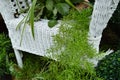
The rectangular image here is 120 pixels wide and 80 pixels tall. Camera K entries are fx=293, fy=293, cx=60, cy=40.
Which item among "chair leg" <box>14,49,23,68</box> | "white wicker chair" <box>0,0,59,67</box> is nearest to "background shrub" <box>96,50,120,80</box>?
"white wicker chair" <box>0,0,59,67</box>

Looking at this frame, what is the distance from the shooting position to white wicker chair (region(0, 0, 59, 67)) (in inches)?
71.2

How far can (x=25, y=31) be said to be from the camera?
1.90 meters

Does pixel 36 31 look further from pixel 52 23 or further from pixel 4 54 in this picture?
pixel 4 54

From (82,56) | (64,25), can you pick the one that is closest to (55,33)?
(64,25)

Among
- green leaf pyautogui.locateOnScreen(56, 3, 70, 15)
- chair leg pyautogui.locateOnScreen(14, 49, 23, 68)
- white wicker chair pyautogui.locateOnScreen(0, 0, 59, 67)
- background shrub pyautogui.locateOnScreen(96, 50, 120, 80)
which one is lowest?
chair leg pyautogui.locateOnScreen(14, 49, 23, 68)

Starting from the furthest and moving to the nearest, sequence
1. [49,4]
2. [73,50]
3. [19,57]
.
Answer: [19,57], [49,4], [73,50]

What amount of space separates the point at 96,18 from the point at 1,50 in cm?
94

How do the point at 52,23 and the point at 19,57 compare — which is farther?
the point at 19,57

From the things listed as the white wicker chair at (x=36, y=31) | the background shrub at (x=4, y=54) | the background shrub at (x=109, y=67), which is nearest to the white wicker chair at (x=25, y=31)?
the white wicker chair at (x=36, y=31)

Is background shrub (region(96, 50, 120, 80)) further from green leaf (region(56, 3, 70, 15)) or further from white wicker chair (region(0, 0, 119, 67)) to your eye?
green leaf (region(56, 3, 70, 15))

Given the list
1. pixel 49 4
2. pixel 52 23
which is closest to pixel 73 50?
pixel 52 23

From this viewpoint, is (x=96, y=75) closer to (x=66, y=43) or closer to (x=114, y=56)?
(x=114, y=56)

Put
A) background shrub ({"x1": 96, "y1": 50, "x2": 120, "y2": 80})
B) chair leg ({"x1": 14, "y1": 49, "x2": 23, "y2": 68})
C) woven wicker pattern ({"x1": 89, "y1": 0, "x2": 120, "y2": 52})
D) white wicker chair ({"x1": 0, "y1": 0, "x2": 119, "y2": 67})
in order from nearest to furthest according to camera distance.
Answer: woven wicker pattern ({"x1": 89, "y1": 0, "x2": 120, "y2": 52}) → white wicker chair ({"x1": 0, "y1": 0, "x2": 119, "y2": 67}) → background shrub ({"x1": 96, "y1": 50, "x2": 120, "y2": 80}) → chair leg ({"x1": 14, "y1": 49, "x2": 23, "y2": 68})

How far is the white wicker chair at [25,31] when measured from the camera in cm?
181
